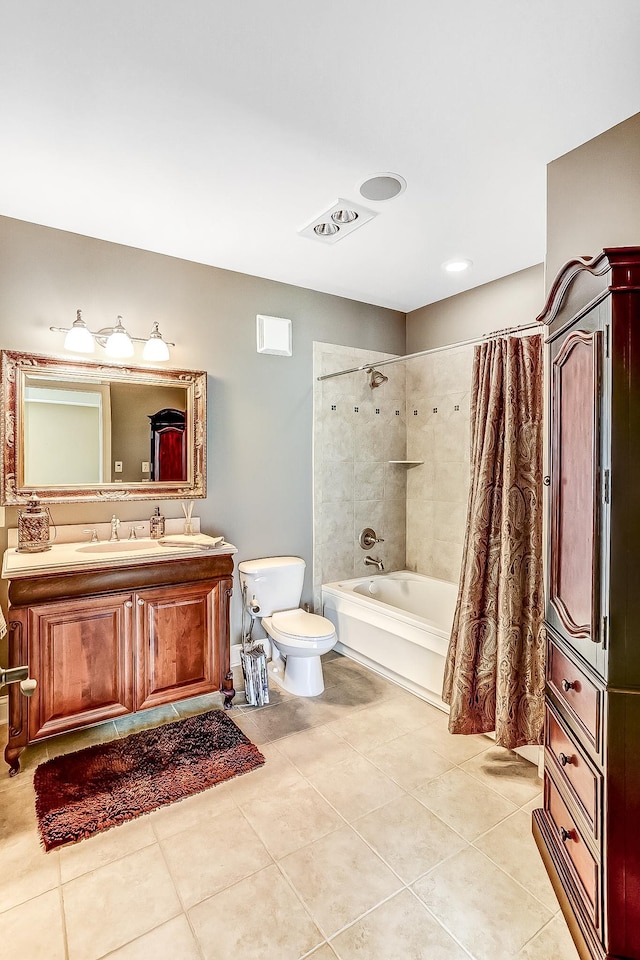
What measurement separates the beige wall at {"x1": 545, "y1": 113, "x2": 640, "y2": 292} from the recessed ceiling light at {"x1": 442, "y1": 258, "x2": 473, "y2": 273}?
95cm

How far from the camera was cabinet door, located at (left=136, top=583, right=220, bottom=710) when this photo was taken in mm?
2455

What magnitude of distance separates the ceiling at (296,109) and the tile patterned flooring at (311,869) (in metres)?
2.57

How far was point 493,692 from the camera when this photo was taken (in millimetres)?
2273

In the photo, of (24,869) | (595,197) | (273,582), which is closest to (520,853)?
(24,869)

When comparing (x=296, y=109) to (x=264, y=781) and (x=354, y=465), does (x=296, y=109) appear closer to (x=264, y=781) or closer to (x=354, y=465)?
(x=354, y=465)

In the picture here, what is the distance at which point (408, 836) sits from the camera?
183cm

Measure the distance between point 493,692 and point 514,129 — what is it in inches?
90.0

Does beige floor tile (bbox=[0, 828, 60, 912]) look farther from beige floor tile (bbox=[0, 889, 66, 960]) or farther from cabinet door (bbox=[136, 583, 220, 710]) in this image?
cabinet door (bbox=[136, 583, 220, 710])

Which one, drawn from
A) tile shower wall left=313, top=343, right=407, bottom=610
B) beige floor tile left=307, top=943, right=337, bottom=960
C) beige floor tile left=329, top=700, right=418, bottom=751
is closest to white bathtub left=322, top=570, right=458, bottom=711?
tile shower wall left=313, top=343, right=407, bottom=610

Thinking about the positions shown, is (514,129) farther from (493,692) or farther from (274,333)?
(493,692)

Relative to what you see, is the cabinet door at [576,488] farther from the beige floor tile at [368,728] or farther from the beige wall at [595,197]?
the beige floor tile at [368,728]

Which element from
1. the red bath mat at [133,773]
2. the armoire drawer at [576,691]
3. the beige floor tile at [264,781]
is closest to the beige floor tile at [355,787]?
the beige floor tile at [264,781]

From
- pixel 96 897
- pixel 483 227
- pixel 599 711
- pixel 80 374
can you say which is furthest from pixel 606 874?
pixel 80 374

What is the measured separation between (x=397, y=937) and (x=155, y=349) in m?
2.73
